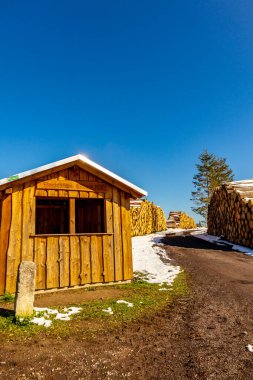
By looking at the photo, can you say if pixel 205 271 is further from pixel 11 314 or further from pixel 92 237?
pixel 11 314

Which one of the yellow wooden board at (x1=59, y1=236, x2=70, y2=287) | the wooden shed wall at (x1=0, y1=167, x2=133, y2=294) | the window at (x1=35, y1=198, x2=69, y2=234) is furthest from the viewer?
the window at (x1=35, y1=198, x2=69, y2=234)

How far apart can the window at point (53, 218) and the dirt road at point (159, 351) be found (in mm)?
8214

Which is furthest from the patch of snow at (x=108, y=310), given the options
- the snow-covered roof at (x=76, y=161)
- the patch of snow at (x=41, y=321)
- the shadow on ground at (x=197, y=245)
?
the shadow on ground at (x=197, y=245)

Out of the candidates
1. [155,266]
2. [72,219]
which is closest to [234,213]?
[155,266]

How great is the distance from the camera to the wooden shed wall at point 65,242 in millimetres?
6758

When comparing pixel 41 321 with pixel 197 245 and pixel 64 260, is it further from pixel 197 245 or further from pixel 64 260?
pixel 197 245

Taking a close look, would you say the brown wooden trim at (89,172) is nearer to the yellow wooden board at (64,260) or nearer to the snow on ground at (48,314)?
the yellow wooden board at (64,260)

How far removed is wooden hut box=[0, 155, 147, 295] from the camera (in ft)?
22.3

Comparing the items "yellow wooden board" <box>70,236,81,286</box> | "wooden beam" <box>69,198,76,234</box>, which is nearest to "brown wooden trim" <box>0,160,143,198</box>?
"wooden beam" <box>69,198,76,234</box>

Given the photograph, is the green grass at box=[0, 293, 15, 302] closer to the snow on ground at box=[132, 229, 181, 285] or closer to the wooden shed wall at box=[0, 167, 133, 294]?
the wooden shed wall at box=[0, 167, 133, 294]

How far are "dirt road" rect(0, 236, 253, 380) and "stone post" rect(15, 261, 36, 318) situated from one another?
0.94 meters

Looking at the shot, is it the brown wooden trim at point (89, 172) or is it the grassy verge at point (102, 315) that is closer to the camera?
the grassy verge at point (102, 315)

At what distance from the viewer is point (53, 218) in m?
12.9

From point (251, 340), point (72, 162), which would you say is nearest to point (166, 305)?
point (251, 340)
